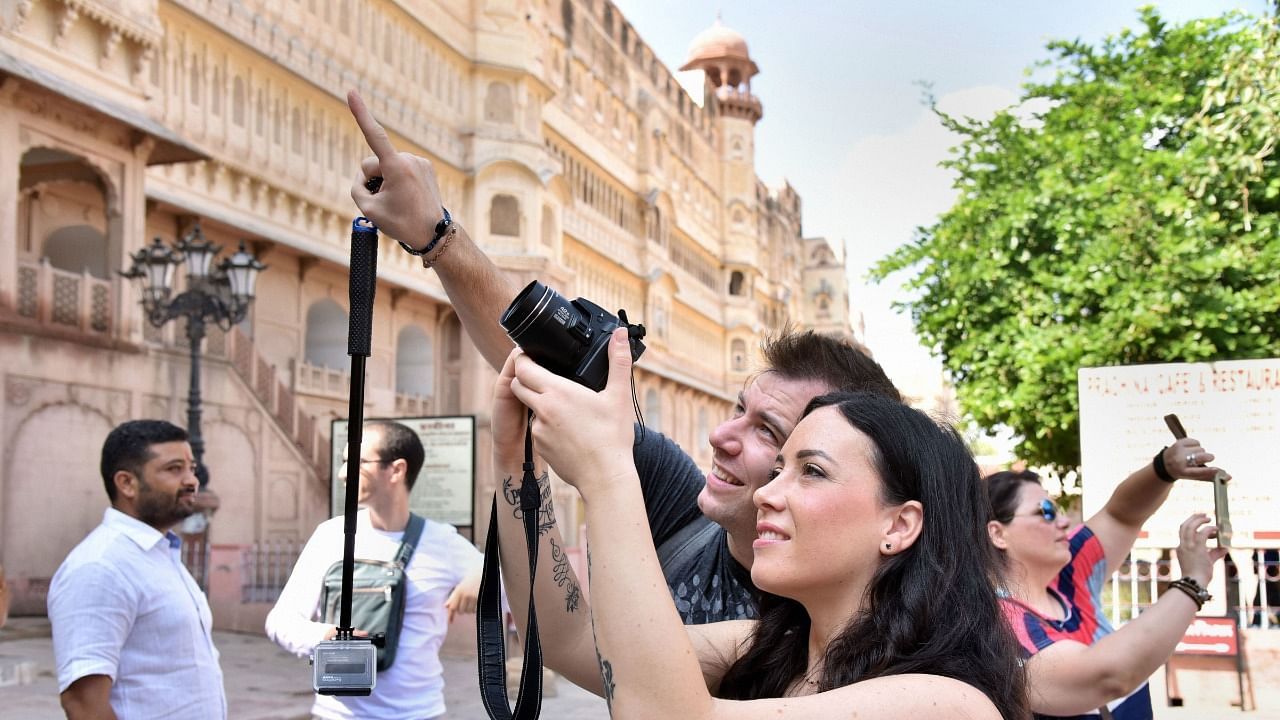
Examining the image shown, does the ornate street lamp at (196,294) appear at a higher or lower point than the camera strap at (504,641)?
higher

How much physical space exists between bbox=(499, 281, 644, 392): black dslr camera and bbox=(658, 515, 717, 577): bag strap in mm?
976

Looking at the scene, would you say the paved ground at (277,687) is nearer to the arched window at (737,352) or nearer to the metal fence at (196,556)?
the metal fence at (196,556)

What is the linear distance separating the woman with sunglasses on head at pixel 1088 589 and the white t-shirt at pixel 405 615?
2.02 m

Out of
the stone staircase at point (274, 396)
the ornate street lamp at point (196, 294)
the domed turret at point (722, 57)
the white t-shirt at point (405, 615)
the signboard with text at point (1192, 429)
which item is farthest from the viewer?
the domed turret at point (722, 57)

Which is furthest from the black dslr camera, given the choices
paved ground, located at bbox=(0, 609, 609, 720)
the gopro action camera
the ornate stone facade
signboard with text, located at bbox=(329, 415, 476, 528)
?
the ornate stone facade

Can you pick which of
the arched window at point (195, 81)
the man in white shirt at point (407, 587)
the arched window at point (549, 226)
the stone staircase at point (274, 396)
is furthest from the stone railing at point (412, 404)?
the man in white shirt at point (407, 587)

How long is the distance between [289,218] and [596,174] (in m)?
16.1

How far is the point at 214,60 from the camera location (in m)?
19.8

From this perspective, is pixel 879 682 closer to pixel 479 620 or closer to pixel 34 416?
pixel 479 620

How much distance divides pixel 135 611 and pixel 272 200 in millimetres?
18076

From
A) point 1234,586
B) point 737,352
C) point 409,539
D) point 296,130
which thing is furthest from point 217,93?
point 737,352

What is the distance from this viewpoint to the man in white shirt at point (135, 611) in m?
3.57

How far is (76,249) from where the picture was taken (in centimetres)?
1845

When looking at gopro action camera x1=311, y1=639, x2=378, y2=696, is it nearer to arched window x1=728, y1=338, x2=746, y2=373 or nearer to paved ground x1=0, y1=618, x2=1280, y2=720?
paved ground x1=0, y1=618, x2=1280, y2=720
